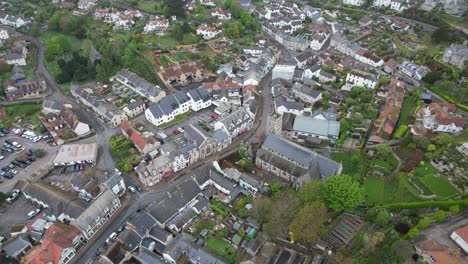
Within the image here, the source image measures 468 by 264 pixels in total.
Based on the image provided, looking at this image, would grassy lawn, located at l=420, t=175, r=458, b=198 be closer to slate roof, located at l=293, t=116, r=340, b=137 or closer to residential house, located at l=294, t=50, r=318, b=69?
slate roof, located at l=293, t=116, r=340, b=137

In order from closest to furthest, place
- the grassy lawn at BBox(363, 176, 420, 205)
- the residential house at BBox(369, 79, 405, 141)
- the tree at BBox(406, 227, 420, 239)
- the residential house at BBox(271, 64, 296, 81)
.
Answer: the tree at BBox(406, 227, 420, 239), the grassy lawn at BBox(363, 176, 420, 205), the residential house at BBox(369, 79, 405, 141), the residential house at BBox(271, 64, 296, 81)

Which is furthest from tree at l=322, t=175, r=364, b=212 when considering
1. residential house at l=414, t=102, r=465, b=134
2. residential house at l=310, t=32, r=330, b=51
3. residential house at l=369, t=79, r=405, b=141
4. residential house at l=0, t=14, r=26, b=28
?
residential house at l=0, t=14, r=26, b=28

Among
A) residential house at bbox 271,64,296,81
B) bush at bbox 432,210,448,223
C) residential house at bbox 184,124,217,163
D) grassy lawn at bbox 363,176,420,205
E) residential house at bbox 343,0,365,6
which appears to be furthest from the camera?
residential house at bbox 343,0,365,6

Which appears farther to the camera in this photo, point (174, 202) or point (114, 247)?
point (174, 202)

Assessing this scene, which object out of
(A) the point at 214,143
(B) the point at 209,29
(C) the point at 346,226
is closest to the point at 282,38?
(B) the point at 209,29

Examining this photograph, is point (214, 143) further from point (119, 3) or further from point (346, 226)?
point (119, 3)

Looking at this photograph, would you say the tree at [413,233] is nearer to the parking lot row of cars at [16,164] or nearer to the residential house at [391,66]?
the residential house at [391,66]
